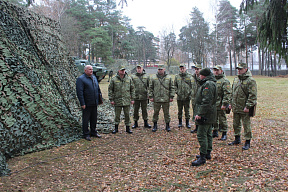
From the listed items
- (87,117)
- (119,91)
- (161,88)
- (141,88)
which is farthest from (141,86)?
(87,117)

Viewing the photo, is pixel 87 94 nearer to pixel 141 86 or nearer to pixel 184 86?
pixel 141 86

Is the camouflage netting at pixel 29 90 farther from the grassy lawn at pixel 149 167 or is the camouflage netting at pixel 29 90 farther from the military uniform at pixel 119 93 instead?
the military uniform at pixel 119 93

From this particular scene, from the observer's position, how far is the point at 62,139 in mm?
4910

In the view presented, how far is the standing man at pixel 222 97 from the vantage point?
5173mm

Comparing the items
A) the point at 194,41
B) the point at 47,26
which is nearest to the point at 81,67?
the point at 47,26

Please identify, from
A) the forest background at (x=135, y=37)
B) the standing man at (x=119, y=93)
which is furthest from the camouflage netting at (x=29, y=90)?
the forest background at (x=135, y=37)

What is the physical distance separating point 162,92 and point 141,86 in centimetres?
66

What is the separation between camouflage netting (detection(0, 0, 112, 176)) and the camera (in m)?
4.00

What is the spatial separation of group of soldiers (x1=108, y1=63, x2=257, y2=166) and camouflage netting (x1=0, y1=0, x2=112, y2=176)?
1.42 meters

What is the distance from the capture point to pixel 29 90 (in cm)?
445

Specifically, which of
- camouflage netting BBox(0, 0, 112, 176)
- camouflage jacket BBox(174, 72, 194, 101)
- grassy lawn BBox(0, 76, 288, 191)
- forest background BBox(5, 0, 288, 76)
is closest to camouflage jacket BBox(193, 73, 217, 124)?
grassy lawn BBox(0, 76, 288, 191)

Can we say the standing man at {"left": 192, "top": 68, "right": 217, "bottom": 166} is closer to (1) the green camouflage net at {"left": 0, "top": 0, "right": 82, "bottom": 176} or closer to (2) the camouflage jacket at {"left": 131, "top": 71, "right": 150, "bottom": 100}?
(2) the camouflage jacket at {"left": 131, "top": 71, "right": 150, "bottom": 100}

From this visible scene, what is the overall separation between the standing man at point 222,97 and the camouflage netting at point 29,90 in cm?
331

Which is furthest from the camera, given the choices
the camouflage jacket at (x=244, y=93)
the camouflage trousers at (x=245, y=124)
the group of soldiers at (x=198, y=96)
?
the camouflage trousers at (x=245, y=124)
